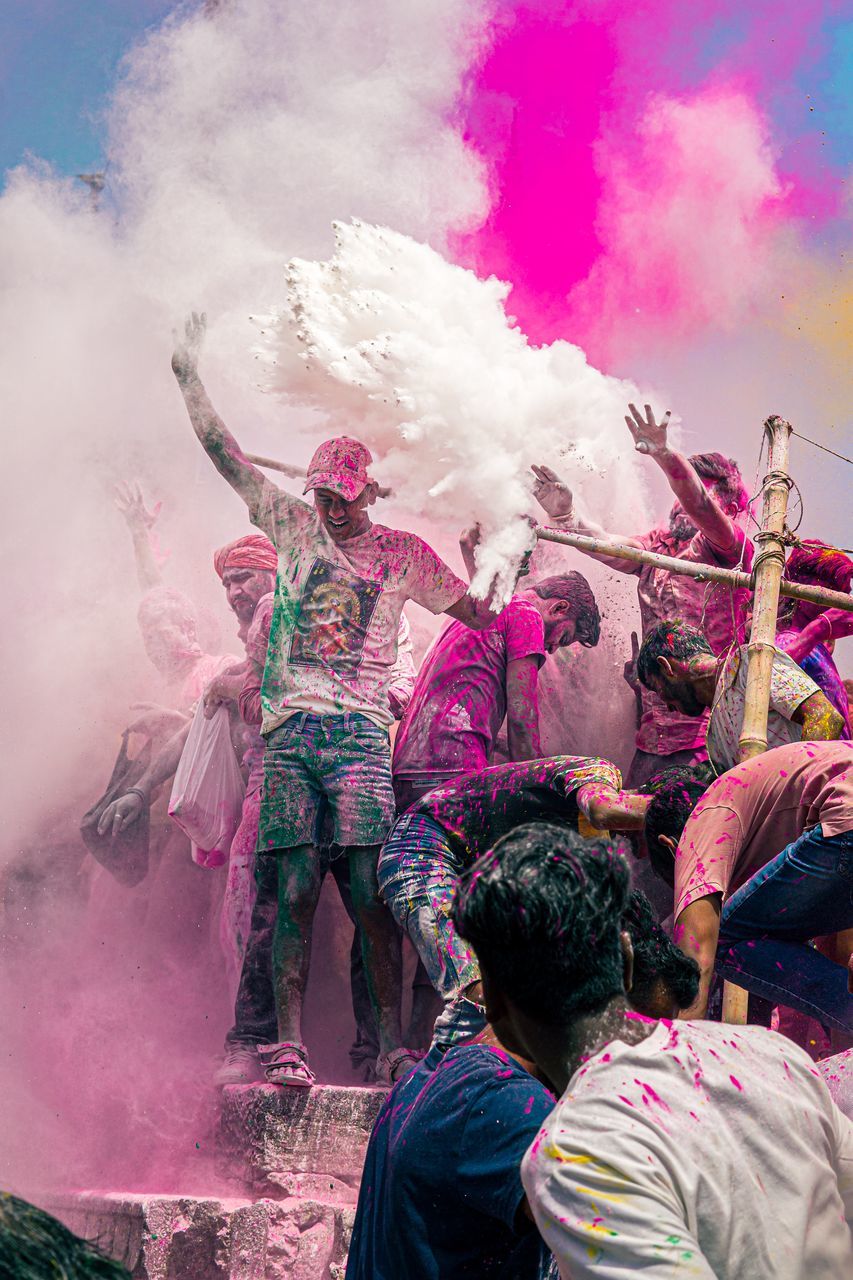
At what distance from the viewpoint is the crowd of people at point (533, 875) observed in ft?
4.93

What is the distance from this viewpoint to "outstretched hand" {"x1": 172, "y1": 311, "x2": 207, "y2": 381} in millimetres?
5363

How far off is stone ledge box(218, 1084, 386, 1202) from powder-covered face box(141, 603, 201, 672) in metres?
2.87

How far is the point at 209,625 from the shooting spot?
6938 mm

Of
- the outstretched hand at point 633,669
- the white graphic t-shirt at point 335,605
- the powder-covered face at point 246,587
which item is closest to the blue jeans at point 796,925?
the white graphic t-shirt at point 335,605

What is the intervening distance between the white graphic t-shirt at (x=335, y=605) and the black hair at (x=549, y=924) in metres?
3.33

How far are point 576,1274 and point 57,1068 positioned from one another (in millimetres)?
4801

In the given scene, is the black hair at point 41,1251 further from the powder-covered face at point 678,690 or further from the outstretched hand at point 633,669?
the outstretched hand at point 633,669

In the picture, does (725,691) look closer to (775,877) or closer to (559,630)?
(775,877)

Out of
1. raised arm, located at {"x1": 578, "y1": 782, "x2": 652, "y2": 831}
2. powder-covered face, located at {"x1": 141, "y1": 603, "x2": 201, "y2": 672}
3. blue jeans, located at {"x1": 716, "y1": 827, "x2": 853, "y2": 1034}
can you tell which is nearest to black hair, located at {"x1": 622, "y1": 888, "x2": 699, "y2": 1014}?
blue jeans, located at {"x1": 716, "y1": 827, "x2": 853, "y2": 1034}

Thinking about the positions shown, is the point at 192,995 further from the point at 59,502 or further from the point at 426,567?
the point at 59,502

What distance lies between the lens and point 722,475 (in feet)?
19.3

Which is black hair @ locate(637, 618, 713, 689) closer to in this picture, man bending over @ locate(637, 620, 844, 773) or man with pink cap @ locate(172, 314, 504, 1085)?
man bending over @ locate(637, 620, 844, 773)

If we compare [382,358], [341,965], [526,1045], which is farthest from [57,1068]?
[526,1045]

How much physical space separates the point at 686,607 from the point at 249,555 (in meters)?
2.23
